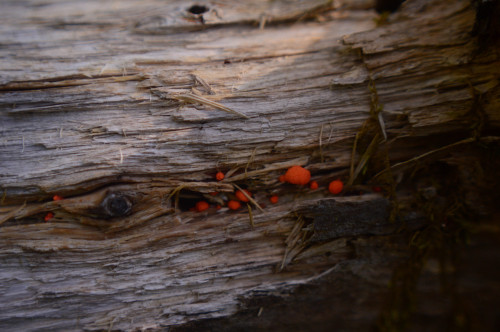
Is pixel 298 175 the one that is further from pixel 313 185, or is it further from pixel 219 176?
pixel 219 176

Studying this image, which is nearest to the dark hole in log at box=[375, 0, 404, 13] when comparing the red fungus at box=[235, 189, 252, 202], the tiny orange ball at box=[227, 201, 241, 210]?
the red fungus at box=[235, 189, 252, 202]

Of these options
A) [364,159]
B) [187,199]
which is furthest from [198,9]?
[364,159]

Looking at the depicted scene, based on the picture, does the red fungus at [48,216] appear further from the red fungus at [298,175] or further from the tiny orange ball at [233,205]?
the red fungus at [298,175]

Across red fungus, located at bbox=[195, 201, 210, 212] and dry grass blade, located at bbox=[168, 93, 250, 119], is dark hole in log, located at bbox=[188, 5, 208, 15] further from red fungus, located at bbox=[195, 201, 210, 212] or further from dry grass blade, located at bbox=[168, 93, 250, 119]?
red fungus, located at bbox=[195, 201, 210, 212]

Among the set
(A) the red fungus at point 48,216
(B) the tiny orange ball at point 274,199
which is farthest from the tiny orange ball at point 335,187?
(A) the red fungus at point 48,216

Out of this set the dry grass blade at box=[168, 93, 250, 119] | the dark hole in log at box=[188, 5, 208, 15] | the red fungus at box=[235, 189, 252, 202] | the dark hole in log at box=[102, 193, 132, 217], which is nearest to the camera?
the dark hole in log at box=[102, 193, 132, 217]

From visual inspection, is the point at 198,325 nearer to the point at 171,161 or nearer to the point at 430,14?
the point at 171,161

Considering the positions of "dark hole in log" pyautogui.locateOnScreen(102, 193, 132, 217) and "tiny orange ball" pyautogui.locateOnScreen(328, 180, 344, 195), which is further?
"tiny orange ball" pyautogui.locateOnScreen(328, 180, 344, 195)
